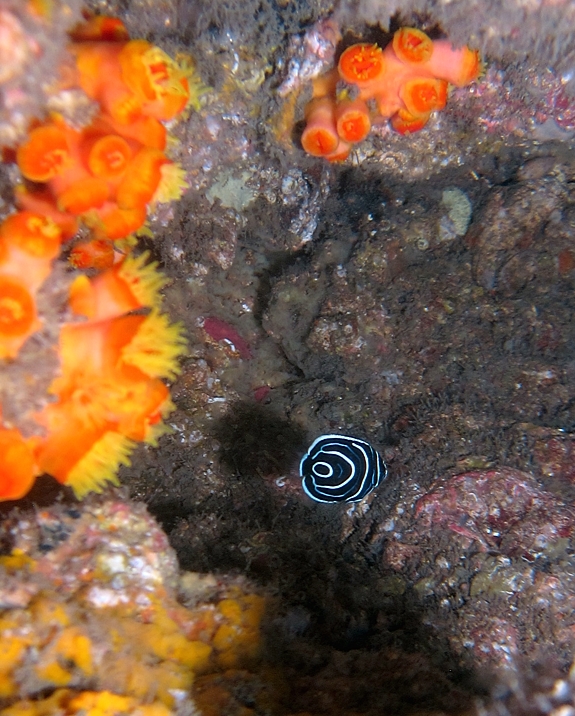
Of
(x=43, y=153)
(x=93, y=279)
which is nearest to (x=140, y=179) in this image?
(x=43, y=153)

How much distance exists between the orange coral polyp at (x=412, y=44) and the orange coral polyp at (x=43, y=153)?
2.59m

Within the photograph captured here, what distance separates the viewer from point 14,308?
238cm

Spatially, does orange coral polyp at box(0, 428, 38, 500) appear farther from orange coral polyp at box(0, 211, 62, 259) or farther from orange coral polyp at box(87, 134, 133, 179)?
orange coral polyp at box(87, 134, 133, 179)

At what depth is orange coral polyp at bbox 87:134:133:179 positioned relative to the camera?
2676mm

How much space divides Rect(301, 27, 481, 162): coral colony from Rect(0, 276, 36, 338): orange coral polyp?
2.75 meters

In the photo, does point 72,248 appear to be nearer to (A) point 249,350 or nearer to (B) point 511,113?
(A) point 249,350

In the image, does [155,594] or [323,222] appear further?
[323,222]

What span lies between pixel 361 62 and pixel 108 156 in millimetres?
2247

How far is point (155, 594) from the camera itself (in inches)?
117

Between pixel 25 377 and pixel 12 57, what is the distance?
58.5 inches

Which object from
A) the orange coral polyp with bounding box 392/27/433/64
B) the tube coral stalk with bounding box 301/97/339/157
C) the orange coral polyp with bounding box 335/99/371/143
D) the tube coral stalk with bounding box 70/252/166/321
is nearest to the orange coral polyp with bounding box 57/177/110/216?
the tube coral stalk with bounding box 70/252/166/321

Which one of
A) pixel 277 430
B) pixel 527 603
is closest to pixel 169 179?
pixel 277 430

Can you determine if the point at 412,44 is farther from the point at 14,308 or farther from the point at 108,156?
the point at 14,308

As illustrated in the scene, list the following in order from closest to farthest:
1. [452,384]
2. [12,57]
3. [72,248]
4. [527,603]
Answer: [12,57]
[72,248]
[527,603]
[452,384]
